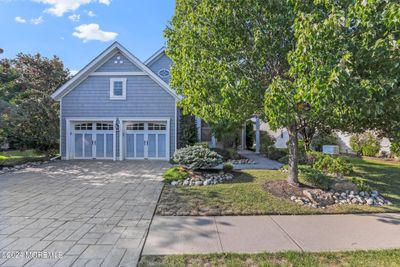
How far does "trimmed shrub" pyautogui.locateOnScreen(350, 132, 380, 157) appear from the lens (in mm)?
16812

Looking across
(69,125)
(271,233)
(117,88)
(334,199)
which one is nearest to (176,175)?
(271,233)

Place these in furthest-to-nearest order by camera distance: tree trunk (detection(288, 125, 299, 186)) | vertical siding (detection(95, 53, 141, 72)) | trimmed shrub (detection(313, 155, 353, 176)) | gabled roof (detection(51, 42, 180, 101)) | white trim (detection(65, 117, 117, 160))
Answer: white trim (detection(65, 117, 117, 160)) → vertical siding (detection(95, 53, 141, 72)) → gabled roof (detection(51, 42, 180, 101)) → trimmed shrub (detection(313, 155, 353, 176)) → tree trunk (detection(288, 125, 299, 186))

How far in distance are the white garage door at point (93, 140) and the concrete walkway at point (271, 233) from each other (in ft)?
35.5

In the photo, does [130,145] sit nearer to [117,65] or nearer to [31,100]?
[117,65]

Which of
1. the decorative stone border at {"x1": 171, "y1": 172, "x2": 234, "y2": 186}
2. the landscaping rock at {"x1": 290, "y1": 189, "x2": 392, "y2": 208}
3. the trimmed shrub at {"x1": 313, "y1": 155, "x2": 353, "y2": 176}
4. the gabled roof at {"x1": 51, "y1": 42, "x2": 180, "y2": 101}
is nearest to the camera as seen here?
the landscaping rock at {"x1": 290, "y1": 189, "x2": 392, "y2": 208}

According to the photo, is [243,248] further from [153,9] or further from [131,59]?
[131,59]

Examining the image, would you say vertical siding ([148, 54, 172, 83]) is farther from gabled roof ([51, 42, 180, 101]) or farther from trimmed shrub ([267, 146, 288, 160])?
trimmed shrub ([267, 146, 288, 160])

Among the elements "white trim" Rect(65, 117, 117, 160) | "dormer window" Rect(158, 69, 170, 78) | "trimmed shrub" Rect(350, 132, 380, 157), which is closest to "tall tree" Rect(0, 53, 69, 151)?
"white trim" Rect(65, 117, 117, 160)

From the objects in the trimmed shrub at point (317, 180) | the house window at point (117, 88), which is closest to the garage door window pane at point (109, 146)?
the house window at point (117, 88)

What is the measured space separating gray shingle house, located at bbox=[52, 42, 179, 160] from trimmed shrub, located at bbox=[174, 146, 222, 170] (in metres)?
5.36

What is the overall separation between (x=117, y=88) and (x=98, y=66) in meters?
1.72

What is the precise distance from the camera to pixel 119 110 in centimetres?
1474

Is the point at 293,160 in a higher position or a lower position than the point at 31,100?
lower

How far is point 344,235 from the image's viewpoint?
175 inches
